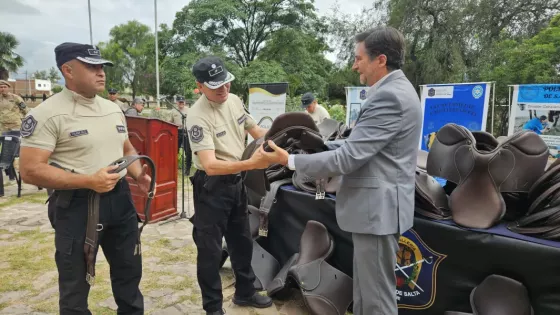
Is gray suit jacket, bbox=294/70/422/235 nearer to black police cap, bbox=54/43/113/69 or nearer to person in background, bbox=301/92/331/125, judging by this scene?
black police cap, bbox=54/43/113/69

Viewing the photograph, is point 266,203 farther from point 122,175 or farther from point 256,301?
point 122,175

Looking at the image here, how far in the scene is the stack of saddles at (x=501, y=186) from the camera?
2.08 m

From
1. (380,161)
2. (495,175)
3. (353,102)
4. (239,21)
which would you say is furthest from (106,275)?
(239,21)

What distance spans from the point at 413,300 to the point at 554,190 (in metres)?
1.13

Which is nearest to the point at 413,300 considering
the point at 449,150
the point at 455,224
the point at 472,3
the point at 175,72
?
the point at 455,224

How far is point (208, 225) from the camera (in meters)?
2.54

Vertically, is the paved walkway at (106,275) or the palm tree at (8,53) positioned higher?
the palm tree at (8,53)

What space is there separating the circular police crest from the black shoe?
4.23m

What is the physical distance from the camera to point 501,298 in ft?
6.86

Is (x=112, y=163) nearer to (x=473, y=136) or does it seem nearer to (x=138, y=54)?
(x=473, y=136)

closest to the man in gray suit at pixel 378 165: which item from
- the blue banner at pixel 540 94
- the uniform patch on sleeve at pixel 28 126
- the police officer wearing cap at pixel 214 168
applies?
the police officer wearing cap at pixel 214 168

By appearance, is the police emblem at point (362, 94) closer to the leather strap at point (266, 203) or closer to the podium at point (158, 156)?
the podium at point (158, 156)

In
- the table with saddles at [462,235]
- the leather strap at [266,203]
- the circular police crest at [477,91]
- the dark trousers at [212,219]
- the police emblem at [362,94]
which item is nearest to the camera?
the table with saddles at [462,235]

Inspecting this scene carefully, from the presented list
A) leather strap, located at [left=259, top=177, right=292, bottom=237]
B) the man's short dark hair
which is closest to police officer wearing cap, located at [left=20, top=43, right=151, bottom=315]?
leather strap, located at [left=259, top=177, right=292, bottom=237]
